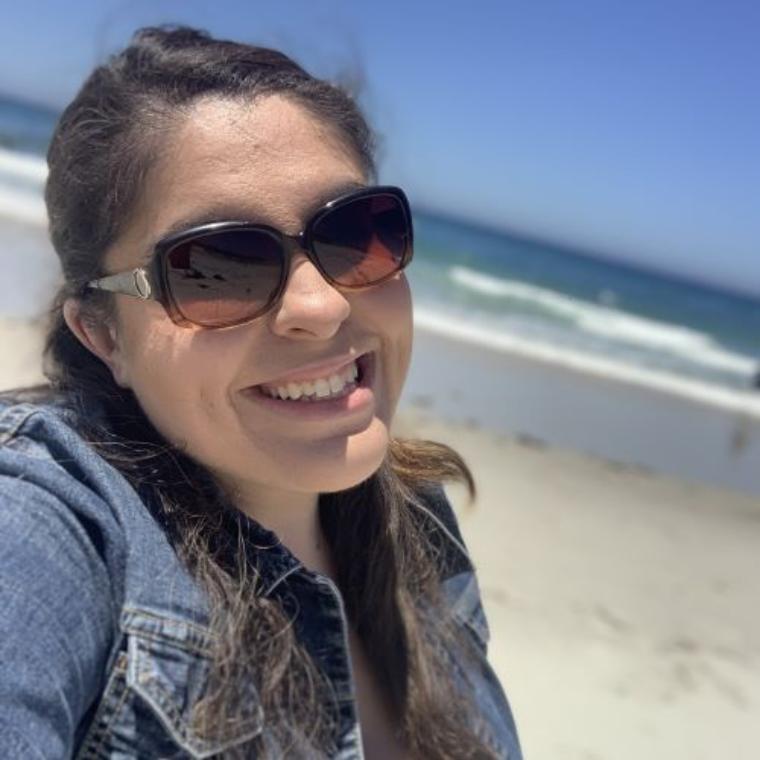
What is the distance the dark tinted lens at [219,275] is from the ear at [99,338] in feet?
0.59

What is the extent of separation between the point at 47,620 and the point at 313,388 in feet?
1.65

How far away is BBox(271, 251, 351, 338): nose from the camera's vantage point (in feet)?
4.01

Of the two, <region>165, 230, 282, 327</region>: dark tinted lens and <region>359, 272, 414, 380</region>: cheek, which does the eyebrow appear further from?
<region>359, 272, 414, 380</region>: cheek

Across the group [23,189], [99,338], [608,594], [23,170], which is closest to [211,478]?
[99,338]

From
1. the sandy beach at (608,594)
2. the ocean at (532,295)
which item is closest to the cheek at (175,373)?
the sandy beach at (608,594)

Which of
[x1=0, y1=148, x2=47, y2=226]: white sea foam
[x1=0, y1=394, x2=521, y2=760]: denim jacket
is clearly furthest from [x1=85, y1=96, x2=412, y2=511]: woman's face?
[x1=0, y1=148, x2=47, y2=226]: white sea foam

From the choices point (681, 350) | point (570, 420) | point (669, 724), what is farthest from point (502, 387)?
point (681, 350)

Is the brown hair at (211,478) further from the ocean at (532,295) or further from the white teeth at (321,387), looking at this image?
the ocean at (532,295)

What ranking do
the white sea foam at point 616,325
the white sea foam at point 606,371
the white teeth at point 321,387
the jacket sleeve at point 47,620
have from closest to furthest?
the jacket sleeve at point 47,620 → the white teeth at point 321,387 → the white sea foam at point 606,371 → the white sea foam at point 616,325

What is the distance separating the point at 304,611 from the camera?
4.30 feet

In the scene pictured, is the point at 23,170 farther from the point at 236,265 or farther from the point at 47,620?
the point at 47,620

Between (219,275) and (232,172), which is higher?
(232,172)

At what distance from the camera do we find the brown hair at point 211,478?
3.83 feet

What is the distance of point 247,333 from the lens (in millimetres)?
1215
